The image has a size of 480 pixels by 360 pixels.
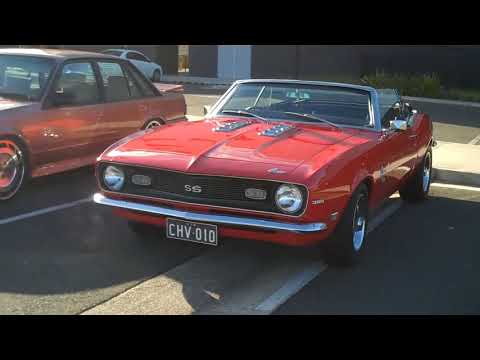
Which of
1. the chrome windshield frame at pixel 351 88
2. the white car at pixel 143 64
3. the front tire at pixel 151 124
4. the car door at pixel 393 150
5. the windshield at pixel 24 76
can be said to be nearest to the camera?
the car door at pixel 393 150

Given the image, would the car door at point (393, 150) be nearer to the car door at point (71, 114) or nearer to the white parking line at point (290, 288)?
the white parking line at point (290, 288)

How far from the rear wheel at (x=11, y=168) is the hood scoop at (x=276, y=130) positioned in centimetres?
272

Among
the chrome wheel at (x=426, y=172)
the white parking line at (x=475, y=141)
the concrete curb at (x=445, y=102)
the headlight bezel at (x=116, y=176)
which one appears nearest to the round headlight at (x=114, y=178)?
the headlight bezel at (x=116, y=176)

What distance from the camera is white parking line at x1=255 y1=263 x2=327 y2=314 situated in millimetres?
4719

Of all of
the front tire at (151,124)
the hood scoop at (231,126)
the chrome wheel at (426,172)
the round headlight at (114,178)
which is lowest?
the chrome wheel at (426,172)

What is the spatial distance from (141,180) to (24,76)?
305cm

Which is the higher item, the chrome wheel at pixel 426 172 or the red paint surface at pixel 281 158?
the red paint surface at pixel 281 158

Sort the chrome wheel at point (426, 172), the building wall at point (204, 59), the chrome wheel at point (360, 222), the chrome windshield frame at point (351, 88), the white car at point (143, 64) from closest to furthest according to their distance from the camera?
the chrome wheel at point (360, 222)
the chrome windshield frame at point (351, 88)
the chrome wheel at point (426, 172)
the white car at point (143, 64)
the building wall at point (204, 59)

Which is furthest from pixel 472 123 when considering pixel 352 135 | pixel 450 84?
pixel 352 135

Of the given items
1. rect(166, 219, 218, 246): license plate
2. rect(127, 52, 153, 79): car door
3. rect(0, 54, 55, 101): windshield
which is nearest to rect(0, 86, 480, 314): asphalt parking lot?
rect(166, 219, 218, 246): license plate

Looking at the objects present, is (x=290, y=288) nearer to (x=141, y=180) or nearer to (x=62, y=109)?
(x=141, y=180)

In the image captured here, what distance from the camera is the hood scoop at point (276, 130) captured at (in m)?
5.86

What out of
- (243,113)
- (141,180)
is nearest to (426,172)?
(243,113)

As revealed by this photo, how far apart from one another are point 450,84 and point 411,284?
18595 millimetres
